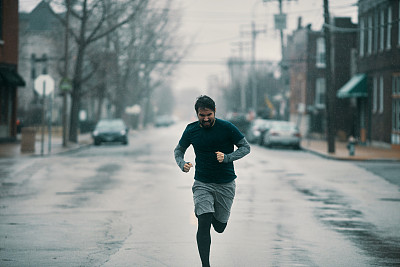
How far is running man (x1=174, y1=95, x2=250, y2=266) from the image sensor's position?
7.17 metres

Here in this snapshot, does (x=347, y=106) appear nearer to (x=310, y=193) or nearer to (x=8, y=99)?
(x=8, y=99)

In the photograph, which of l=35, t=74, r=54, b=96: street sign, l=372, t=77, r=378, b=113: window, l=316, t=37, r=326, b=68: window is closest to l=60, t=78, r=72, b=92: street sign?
l=35, t=74, r=54, b=96: street sign

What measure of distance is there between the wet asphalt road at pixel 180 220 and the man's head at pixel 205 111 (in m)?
1.67

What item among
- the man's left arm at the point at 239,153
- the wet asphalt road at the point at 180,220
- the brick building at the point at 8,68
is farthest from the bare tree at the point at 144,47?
the man's left arm at the point at 239,153

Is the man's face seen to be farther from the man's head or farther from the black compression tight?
the black compression tight

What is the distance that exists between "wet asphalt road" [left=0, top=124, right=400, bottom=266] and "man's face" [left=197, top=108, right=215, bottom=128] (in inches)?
65.0

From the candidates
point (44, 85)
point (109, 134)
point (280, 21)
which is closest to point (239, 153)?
point (44, 85)

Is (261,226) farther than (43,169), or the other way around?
(43,169)

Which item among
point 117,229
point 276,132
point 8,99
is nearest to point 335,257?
point 117,229

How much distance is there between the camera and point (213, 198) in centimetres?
736

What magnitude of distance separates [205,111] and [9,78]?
96.6ft

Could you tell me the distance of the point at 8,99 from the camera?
37.2 m

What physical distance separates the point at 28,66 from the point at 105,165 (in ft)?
202

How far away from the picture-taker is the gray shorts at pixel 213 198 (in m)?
7.22
